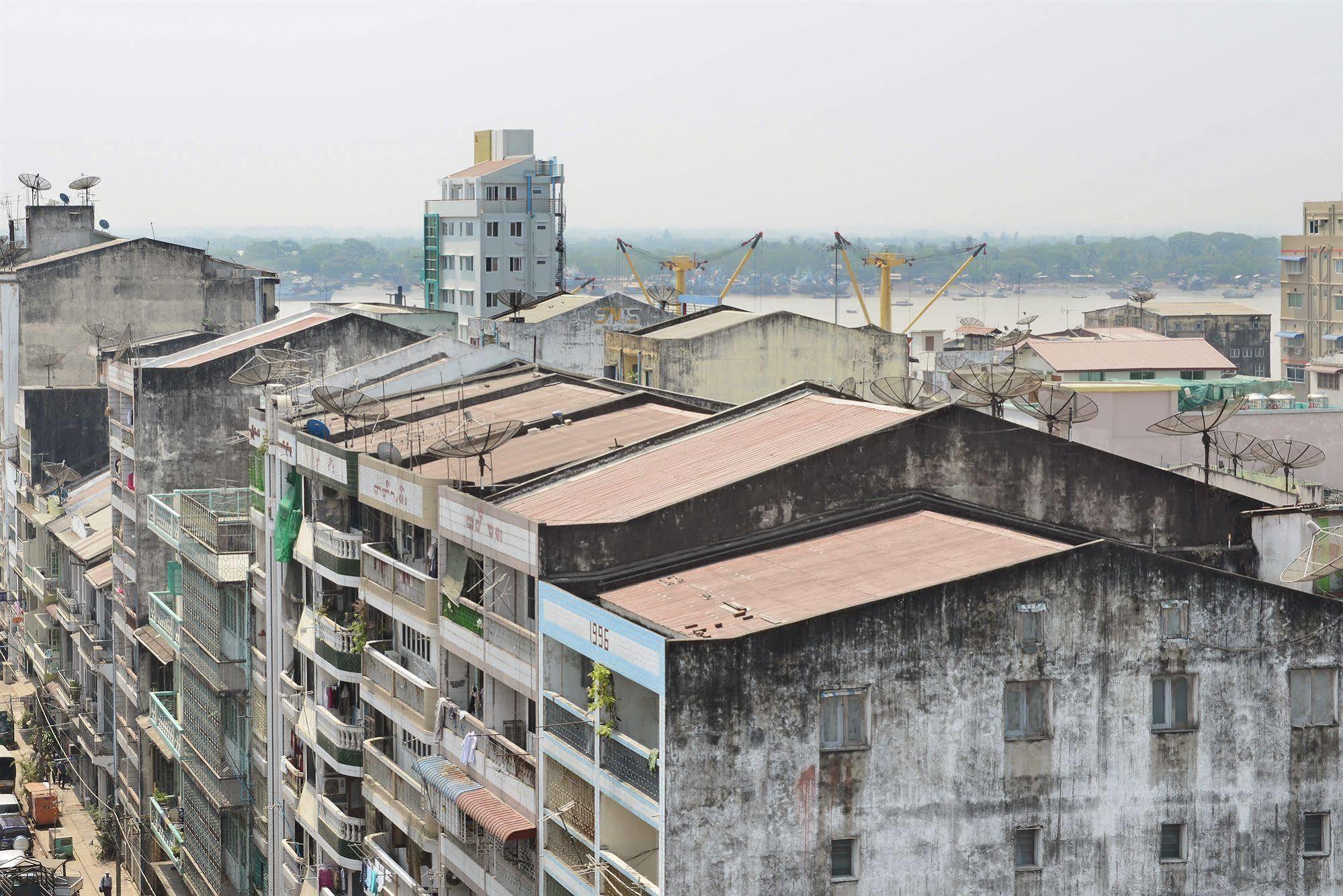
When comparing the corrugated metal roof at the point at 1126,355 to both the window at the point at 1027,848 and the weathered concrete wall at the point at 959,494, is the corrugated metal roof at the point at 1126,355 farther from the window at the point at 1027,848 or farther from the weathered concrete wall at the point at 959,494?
the window at the point at 1027,848

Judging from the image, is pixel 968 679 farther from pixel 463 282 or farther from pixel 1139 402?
pixel 463 282

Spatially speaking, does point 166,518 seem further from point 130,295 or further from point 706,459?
point 130,295

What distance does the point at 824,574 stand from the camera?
35.0 m

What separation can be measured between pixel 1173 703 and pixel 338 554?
21.0 m

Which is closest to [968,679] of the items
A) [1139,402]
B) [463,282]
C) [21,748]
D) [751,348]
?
[751,348]

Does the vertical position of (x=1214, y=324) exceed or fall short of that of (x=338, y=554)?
it falls short

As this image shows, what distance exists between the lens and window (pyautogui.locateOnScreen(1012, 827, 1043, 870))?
1291 inches

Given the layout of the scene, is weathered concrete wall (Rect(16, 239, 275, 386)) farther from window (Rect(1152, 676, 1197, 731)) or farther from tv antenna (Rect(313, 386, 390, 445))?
window (Rect(1152, 676, 1197, 731))

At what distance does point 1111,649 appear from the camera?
32.8m

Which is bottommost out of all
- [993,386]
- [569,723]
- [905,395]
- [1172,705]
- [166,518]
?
[166,518]

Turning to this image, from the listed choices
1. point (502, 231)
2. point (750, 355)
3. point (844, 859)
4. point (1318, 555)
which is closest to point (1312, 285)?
point (502, 231)

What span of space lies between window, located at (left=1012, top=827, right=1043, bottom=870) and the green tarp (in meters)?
23.4

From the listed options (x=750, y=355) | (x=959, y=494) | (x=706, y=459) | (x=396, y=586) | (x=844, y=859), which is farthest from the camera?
(x=750, y=355)

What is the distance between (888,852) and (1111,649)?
4625mm
